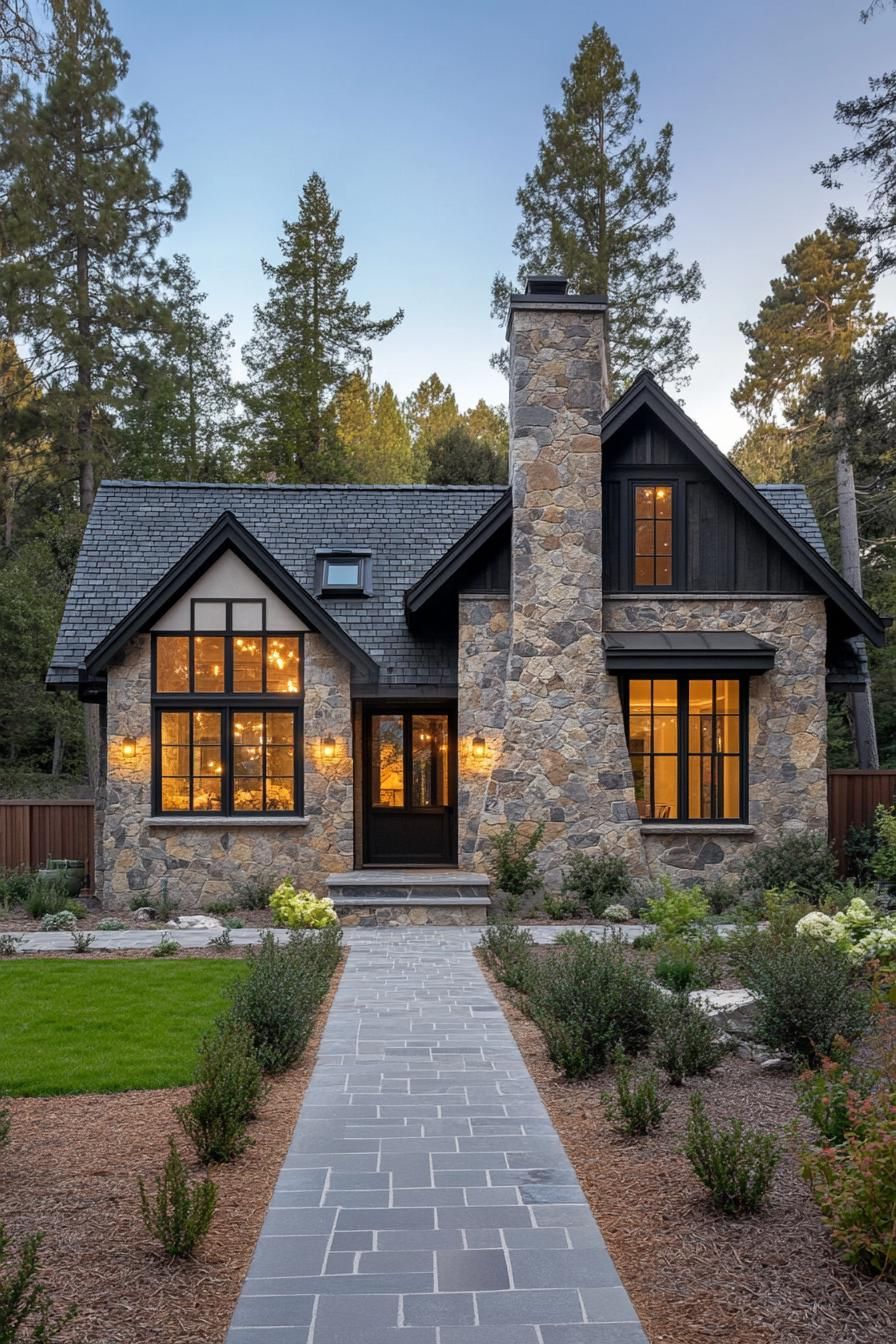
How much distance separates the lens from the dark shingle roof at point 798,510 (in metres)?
15.4

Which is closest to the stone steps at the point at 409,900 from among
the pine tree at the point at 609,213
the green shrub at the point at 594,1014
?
the green shrub at the point at 594,1014

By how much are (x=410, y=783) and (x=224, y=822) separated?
9.60 ft

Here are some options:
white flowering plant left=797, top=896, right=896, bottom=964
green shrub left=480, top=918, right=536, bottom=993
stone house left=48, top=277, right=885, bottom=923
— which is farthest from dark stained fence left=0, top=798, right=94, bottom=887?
white flowering plant left=797, top=896, right=896, bottom=964

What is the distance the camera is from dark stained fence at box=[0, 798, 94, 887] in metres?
15.1

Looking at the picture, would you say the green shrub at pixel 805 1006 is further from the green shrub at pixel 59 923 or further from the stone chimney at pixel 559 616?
the green shrub at pixel 59 923

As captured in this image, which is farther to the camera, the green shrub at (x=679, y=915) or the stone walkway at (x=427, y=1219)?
the green shrub at (x=679, y=915)

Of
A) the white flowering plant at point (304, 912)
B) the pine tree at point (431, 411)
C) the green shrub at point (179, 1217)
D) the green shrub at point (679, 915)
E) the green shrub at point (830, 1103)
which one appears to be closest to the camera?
the green shrub at point (179, 1217)

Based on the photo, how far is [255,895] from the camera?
43.1 feet

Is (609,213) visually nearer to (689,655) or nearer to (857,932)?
(689,655)

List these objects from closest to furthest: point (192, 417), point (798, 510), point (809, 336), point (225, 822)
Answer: point (225, 822)
point (798, 510)
point (809, 336)
point (192, 417)

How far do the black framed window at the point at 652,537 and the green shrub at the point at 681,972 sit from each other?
6803mm

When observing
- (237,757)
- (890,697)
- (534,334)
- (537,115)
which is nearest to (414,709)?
(237,757)

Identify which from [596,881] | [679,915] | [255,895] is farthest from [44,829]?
[679,915]

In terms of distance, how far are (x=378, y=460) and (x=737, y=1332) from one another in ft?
119
